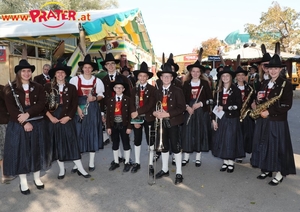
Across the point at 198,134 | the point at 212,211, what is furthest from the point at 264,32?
the point at 212,211

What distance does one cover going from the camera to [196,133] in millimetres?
5125

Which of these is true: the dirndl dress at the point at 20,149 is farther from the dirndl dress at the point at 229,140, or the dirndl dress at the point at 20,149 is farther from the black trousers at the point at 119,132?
the dirndl dress at the point at 229,140

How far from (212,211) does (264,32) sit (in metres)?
27.4

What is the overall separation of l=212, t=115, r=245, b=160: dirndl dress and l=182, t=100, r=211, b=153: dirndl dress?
300mm

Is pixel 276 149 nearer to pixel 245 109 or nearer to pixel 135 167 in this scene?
pixel 245 109

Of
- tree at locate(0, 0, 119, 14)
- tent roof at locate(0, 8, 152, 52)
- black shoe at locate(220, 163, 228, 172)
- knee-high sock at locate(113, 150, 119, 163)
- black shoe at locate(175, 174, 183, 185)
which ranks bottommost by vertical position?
black shoe at locate(220, 163, 228, 172)

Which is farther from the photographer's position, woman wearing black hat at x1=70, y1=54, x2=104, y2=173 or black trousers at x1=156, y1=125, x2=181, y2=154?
woman wearing black hat at x1=70, y1=54, x2=104, y2=173

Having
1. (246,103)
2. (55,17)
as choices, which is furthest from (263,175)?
(55,17)

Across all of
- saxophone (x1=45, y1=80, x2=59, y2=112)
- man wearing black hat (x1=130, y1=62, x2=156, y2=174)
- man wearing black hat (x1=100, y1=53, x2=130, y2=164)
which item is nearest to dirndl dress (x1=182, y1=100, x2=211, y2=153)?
man wearing black hat (x1=130, y1=62, x2=156, y2=174)

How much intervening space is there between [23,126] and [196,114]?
3024mm

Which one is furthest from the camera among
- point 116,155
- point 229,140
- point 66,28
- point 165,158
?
point 66,28

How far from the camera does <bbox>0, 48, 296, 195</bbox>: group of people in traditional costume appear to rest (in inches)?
160

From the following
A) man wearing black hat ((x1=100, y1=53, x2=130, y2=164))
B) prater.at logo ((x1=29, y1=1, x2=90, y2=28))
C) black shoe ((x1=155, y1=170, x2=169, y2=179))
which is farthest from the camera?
prater.at logo ((x1=29, y1=1, x2=90, y2=28))

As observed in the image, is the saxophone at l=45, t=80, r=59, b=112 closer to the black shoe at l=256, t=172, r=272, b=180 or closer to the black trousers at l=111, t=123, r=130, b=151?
the black trousers at l=111, t=123, r=130, b=151
